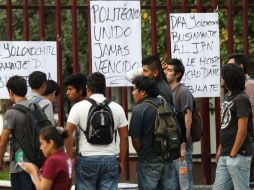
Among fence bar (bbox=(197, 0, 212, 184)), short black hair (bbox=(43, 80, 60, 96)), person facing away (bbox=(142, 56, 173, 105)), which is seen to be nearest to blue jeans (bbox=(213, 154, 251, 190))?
person facing away (bbox=(142, 56, 173, 105))

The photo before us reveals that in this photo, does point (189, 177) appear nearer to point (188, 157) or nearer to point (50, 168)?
point (188, 157)

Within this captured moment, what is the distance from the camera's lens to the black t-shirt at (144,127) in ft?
28.6

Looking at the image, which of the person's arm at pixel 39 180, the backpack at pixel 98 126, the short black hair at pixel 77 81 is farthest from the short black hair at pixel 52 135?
the short black hair at pixel 77 81

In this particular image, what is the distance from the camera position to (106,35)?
1036cm

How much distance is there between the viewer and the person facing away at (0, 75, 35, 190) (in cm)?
853

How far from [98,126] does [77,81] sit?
21.8 inches

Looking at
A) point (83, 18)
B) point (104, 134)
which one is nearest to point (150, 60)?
point (104, 134)

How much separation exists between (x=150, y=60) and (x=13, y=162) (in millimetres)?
1670

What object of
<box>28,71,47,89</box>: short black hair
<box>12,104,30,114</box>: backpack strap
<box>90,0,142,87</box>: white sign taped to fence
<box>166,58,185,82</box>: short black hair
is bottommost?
<box>12,104,30,114</box>: backpack strap

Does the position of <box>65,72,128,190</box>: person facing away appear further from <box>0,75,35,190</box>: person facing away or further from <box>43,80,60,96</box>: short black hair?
<box>43,80,60,96</box>: short black hair

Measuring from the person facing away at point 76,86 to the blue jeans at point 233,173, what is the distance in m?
1.44

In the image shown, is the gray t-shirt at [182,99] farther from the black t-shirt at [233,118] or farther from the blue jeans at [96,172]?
the blue jeans at [96,172]

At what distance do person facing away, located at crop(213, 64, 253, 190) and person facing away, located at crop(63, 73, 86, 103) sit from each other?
1.32 m

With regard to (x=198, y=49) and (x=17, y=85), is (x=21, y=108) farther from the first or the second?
(x=198, y=49)
